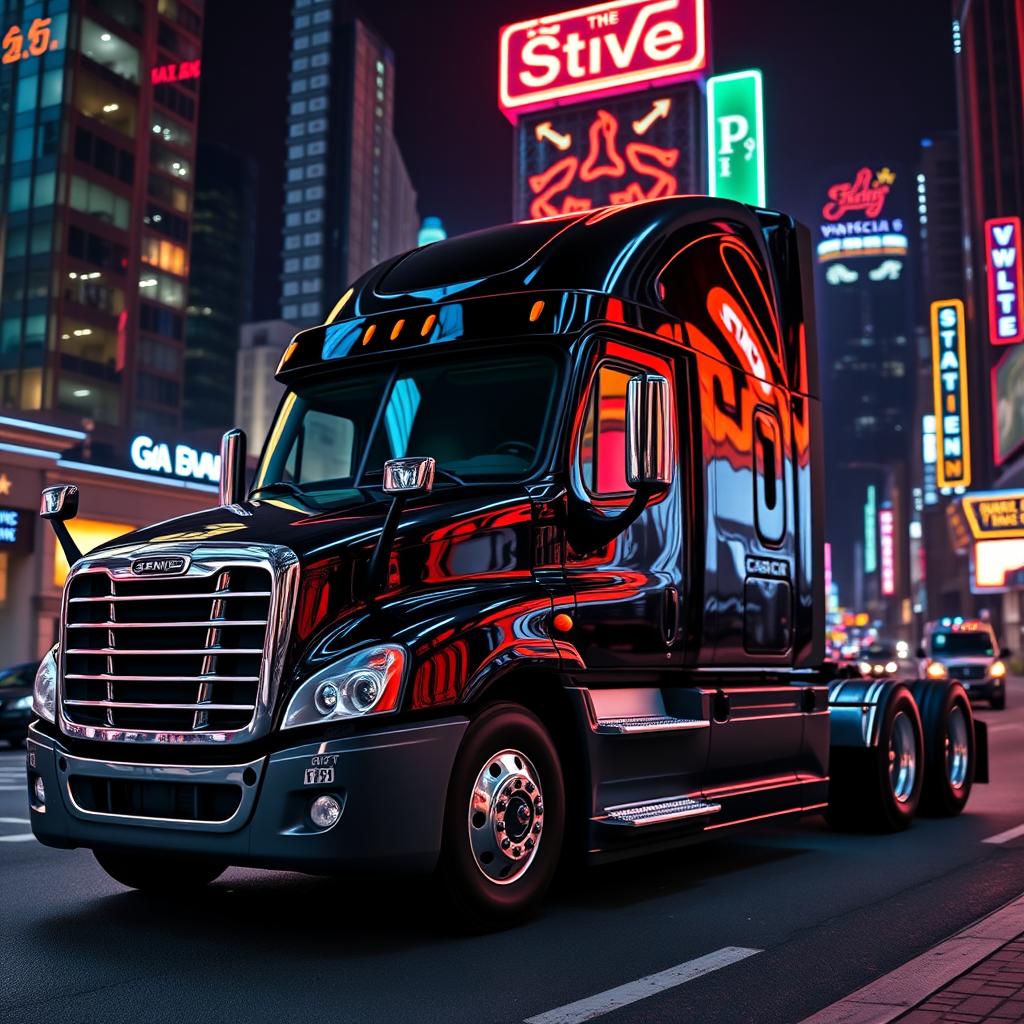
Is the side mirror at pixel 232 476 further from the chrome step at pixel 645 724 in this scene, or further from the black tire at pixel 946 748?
the black tire at pixel 946 748

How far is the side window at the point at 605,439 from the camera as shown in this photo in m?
7.11

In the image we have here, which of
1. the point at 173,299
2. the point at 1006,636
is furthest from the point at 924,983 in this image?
the point at 173,299

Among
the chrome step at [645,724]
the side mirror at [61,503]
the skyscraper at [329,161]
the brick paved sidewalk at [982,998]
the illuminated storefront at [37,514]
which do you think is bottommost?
the brick paved sidewalk at [982,998]

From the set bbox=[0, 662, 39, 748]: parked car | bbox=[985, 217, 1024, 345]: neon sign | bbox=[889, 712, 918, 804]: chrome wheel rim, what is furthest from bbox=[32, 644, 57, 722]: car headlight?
bbox=[985, 217, 1024, 345]: neon sign

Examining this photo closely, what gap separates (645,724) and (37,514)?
31230mm

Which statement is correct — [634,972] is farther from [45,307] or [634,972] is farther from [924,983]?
[45,307]

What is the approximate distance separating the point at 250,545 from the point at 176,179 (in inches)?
4033

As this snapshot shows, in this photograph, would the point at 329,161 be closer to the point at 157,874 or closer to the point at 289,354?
the point at 289,354

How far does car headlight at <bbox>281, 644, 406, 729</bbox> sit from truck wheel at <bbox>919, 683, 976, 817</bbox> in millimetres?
6500

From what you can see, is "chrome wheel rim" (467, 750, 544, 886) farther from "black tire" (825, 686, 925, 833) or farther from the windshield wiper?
"black tire" (825, 686, 925, 833)

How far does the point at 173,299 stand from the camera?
101500 mm

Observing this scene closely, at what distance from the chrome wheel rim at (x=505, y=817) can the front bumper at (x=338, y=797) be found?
335mm

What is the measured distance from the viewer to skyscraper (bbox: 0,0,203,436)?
87.1 m

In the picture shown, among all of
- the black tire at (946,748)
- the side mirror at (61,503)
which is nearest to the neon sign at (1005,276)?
the black tire at (946,748)
